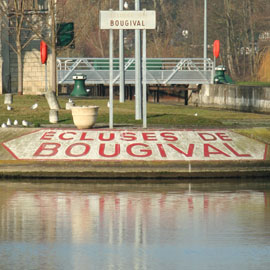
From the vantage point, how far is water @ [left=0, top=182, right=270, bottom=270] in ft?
47.4

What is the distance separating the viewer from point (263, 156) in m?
27.4

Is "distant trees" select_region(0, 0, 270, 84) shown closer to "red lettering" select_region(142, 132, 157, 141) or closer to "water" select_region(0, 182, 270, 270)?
"red lettering" select_region(142, 132, 157, 141)

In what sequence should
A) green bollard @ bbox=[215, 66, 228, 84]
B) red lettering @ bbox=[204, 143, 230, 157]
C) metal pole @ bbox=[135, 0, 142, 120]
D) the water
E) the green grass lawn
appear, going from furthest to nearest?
green bollard @ bbox=[215, 66, 228, 84] → metal pole @ bbox=[135, 0, 142, 120] → the green grass lawn → red lettering @ bbox=[204, 143, 230, 157] → the water

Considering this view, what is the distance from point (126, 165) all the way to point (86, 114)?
3.65 m

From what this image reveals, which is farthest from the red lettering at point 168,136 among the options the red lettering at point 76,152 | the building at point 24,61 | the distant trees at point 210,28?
the distant trees at point 210,28

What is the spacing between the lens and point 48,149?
2747cm

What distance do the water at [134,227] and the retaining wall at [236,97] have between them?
28.4 meters

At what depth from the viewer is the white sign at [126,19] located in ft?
97.7

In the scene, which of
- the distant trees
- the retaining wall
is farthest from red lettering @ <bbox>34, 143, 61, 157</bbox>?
the distant trees

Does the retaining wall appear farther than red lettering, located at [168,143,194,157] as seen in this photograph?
Yes

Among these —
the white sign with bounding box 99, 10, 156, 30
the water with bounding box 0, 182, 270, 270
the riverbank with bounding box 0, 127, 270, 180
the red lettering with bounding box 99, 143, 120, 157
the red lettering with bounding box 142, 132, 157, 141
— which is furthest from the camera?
the white sign with bounding box 99, 10, 156, 30

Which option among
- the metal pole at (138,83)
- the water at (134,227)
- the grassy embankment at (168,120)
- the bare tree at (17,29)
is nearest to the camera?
the water at (134,227)

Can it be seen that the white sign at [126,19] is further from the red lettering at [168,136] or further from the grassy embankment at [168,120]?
the grassy embankment at [168,120]

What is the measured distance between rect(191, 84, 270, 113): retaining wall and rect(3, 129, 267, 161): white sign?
926 inches
